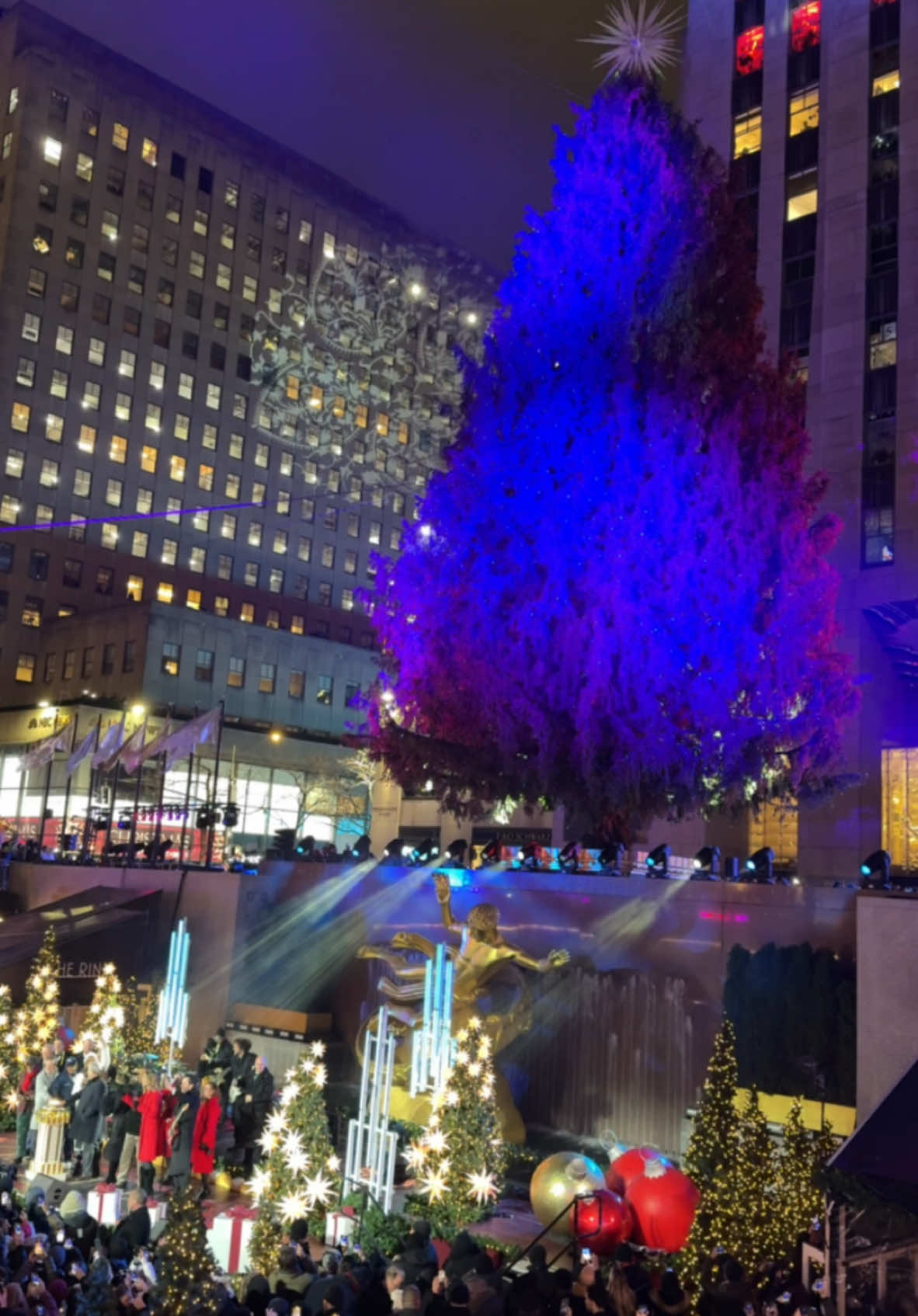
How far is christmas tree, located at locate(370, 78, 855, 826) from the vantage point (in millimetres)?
21094

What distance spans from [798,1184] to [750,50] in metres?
35.1

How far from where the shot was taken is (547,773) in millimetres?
21953

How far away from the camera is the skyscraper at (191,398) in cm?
6931

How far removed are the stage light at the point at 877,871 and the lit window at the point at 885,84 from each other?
2543 centimetres

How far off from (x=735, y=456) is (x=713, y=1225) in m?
Result: 14.3

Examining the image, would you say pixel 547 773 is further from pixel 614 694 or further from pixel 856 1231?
pixel 856 1231

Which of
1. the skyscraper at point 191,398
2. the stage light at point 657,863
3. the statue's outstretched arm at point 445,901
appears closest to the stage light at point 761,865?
the stage light at point 657,863

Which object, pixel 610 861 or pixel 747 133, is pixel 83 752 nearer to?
pixel 610 861

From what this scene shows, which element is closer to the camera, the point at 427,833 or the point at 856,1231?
the point at 856,1231

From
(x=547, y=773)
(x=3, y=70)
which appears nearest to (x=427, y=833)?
(x=547, y=773)

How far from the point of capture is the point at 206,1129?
1596cm

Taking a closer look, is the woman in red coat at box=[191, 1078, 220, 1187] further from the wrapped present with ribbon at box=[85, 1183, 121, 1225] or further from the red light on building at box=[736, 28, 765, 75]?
the red light on building at box=[736, 28, 765, 75]

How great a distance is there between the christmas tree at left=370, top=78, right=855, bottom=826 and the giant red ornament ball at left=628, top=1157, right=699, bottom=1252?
9271mm

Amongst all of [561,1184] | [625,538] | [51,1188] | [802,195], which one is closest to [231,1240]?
[51,1188]
